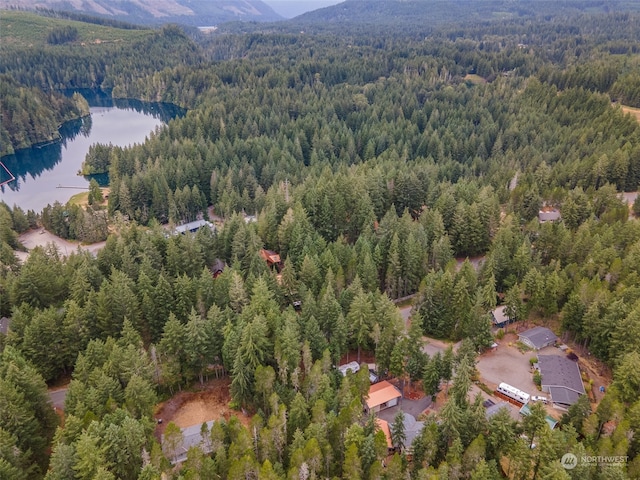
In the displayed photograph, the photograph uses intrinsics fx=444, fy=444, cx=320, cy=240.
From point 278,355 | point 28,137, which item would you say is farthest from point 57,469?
point 28,137

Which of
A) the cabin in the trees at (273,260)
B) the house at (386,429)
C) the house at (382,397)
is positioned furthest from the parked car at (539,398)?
the cabin in the trees at (273,260)

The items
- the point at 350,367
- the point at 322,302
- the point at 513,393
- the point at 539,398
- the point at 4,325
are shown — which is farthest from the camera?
the point at 4,325

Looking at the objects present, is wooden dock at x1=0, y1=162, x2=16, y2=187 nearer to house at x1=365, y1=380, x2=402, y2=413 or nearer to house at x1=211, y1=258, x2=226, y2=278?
house at x1=211, y1=258, x2=226, y2=278

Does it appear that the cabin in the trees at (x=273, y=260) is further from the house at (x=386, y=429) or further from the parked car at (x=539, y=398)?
the parked car at (x=539, y=398)

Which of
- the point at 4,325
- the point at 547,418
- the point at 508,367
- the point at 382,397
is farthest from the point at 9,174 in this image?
the point at 547,418

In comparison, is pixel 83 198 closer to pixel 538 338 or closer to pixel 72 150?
pixel 72 150
